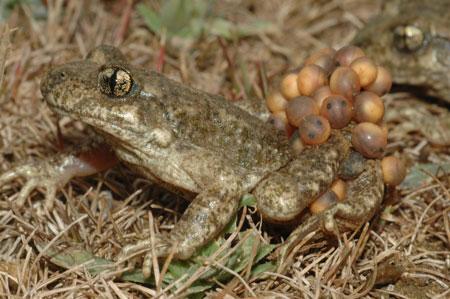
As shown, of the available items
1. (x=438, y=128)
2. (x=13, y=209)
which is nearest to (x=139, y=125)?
(x=13, y=209)

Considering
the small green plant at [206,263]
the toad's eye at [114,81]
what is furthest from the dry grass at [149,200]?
the toad's eye at [114,81]

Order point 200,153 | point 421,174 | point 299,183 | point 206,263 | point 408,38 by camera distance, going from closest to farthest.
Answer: point 206,263
point 299,183
point 200,153
point 421,174
point 408,38

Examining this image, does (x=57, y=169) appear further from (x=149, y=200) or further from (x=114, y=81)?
(x=114, y=81)

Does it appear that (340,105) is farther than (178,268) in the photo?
Yes

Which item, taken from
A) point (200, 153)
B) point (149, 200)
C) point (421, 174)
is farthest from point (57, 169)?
point (421, 174)

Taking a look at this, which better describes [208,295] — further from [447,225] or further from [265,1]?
[265,1]

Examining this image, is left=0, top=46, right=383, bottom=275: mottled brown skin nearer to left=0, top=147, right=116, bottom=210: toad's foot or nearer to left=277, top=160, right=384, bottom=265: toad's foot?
left=277, top=160, right=384, bottom=265: toad's foot
